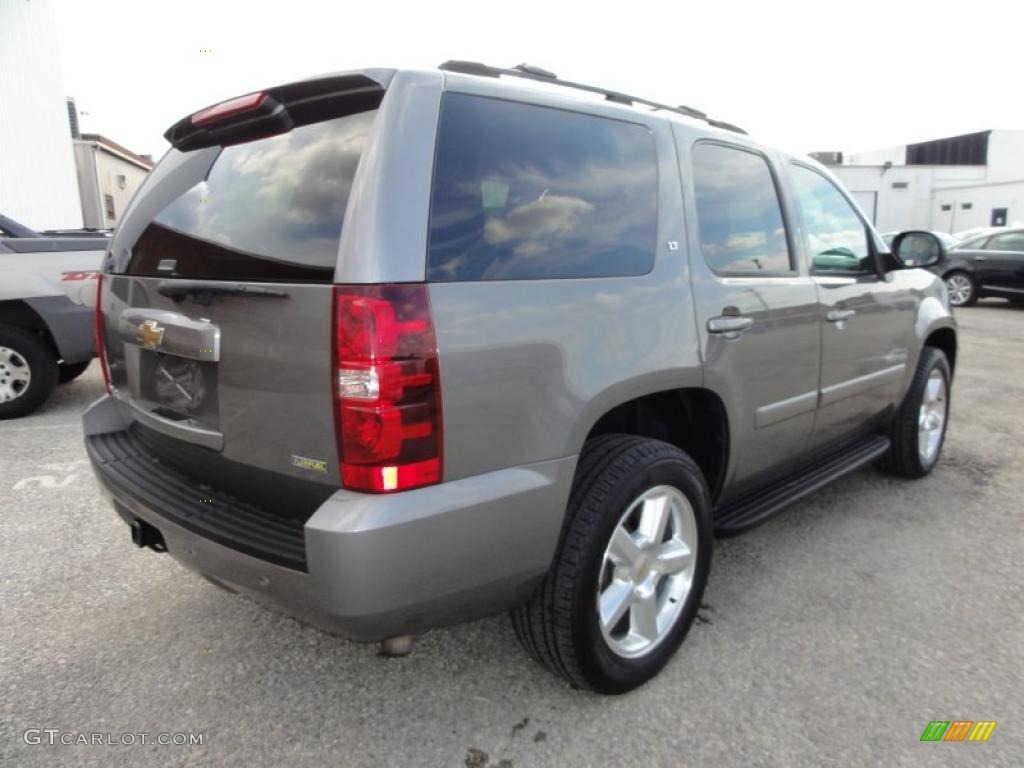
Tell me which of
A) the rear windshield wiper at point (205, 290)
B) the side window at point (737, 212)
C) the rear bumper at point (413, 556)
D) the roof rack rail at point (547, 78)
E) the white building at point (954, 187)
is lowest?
the rear bumper at point (413, 556)

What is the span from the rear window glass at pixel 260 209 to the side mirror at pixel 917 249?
3119mm

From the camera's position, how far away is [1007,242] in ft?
43.5

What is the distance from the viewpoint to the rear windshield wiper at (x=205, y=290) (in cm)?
177

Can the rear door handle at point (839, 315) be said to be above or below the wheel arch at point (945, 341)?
above

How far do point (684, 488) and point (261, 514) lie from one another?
129 cm

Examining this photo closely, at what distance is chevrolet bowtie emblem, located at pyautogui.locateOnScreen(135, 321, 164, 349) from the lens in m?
2.09

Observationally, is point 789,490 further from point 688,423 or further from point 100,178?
point 100,178

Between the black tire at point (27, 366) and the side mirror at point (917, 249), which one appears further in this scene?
the black tire at point (27, 366)

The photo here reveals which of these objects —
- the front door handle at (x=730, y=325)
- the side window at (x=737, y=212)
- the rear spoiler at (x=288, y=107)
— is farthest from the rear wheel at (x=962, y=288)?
the rear spoiler at (x=288, y=107)

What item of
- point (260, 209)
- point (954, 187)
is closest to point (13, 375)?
point (260, 209)

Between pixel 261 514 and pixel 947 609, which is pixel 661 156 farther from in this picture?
pixel 947 609

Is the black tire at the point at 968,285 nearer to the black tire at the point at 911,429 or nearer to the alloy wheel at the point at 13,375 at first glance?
the black tire at the point at 911,429

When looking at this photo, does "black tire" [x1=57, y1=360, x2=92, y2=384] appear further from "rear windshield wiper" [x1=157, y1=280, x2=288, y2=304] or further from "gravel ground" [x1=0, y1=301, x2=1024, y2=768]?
"rear windshield wiper" [x1=157, y1=280, x2=288, y2=304]

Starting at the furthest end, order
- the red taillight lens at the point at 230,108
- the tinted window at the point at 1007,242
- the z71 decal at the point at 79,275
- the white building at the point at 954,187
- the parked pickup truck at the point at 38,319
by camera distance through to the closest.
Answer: the white building at the point at 954,187 → the tinted window at the point at 1007,242 → the z71 decal at the point at 79,275 → the parked pickup truck at the point at 38,319 → the red taillight lens at the point at 230,108
